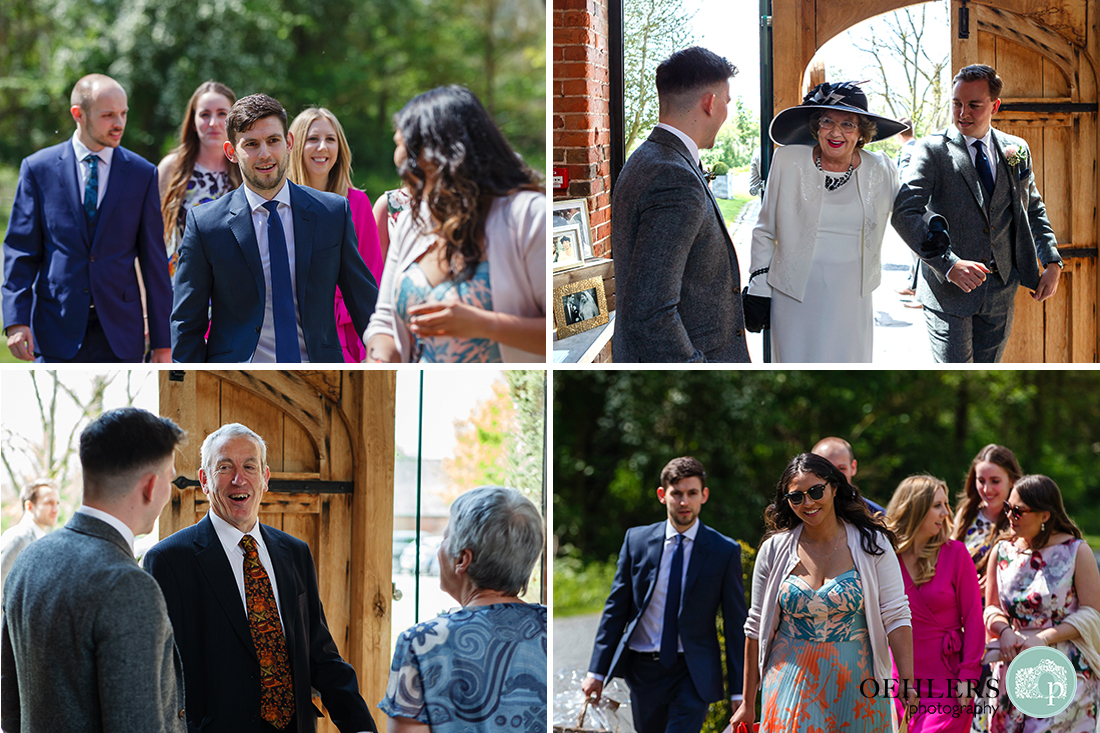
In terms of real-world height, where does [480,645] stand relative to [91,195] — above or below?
below

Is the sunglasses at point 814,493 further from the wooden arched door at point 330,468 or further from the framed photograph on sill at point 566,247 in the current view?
the framed photograph on sill at point 566,247

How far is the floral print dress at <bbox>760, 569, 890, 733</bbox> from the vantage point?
2.73m

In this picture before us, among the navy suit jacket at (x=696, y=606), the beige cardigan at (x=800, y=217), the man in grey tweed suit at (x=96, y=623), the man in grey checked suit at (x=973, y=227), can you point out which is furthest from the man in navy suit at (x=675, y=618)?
the man in grey tweed suit at (x=96, y=623)

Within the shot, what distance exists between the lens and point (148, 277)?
3.00 metres

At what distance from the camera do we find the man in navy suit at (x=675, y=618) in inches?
129

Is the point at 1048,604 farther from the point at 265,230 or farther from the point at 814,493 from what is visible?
the point at 265,230

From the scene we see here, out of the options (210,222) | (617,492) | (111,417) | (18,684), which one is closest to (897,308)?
(210,222)

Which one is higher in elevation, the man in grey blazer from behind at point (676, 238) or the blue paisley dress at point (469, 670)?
the man in grey blazer from behind at point (676, 238)

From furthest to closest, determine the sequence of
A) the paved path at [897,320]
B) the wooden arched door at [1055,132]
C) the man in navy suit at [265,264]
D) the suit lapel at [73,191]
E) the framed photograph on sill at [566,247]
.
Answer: the wooden arched door at [1055,132] < the framed photograph on sill at [566,247] < the paved path at [897,320] < the suit lapel at [73,191] < the man in navy suit at [265,264]

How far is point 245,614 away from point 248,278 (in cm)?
97

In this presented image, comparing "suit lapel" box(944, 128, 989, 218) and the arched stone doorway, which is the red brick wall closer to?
the arched stone doorway

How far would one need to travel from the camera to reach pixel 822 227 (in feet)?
10.1

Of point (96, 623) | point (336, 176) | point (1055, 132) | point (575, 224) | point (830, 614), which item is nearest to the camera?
point (96, 623)

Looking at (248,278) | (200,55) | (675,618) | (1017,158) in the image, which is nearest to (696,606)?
(675,618)
